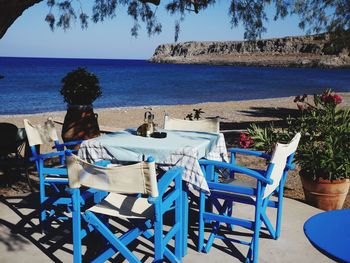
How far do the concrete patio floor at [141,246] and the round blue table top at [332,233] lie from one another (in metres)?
1.32

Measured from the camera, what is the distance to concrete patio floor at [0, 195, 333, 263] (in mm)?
3459

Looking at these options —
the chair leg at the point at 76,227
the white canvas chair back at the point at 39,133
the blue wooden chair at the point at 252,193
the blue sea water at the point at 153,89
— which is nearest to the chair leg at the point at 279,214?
the blue wooden chair at the point at 252,193

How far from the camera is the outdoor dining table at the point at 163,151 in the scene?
3318 millimetres

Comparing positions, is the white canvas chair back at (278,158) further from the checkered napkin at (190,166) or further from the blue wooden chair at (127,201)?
the blue wooden chair at (127,201)

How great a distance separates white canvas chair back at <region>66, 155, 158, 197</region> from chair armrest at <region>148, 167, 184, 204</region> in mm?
42

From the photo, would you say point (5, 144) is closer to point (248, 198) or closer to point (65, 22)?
point (65, 22)

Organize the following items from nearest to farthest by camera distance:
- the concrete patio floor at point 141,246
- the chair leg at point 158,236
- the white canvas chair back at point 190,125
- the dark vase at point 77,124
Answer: the chair leg at point 158,236 < the concrete patio floor at point 141,246 < the white canvas chair back at point 190,125 < the dark vase at point 77,124

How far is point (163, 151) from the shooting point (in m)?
3.39

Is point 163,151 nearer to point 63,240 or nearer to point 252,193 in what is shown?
point 252,193

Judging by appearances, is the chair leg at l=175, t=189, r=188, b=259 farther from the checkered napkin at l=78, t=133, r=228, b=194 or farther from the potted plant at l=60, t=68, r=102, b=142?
the potted plant at l=60, t=68, r=102, b=142

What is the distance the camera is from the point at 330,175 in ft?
15.0

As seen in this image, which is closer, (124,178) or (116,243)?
(124,178)

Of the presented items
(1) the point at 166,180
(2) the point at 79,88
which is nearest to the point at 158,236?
(1) the point at 166,180

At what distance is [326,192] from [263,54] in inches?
5641
